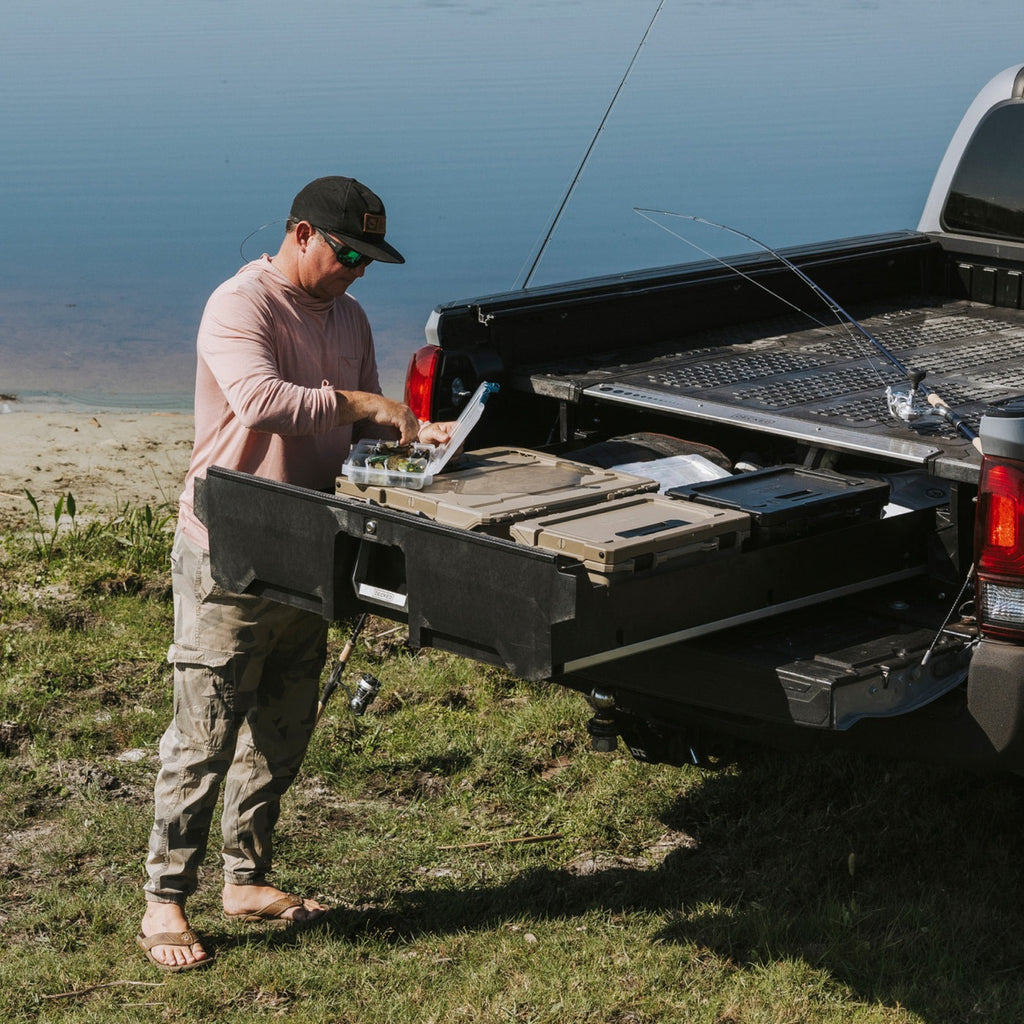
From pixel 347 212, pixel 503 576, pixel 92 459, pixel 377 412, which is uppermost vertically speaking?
pixel 347 212

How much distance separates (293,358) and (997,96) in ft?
11.9

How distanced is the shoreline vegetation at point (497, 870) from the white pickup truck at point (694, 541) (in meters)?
0.43

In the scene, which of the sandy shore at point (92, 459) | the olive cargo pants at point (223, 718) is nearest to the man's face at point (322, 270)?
the olive cargo pants at point (223, 718)

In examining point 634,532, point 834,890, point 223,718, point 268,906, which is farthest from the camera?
point 834,890

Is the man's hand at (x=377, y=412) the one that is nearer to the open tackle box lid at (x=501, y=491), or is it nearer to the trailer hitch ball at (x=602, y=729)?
the open tackle box lid at (x=501, y=491)

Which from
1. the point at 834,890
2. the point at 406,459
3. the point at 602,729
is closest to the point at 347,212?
the point at 406,459

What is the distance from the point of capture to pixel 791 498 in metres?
3.51

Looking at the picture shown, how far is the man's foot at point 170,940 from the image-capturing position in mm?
3871

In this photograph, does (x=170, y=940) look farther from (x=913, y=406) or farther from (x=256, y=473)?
(x=913, y=406)

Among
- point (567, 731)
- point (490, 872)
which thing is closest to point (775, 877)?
point (490, 872)

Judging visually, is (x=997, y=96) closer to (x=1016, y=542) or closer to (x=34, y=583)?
(x=1016, y=542)

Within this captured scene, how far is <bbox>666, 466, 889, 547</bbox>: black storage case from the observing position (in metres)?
3.40

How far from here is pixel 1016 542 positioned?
330 cm

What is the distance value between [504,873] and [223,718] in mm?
972
